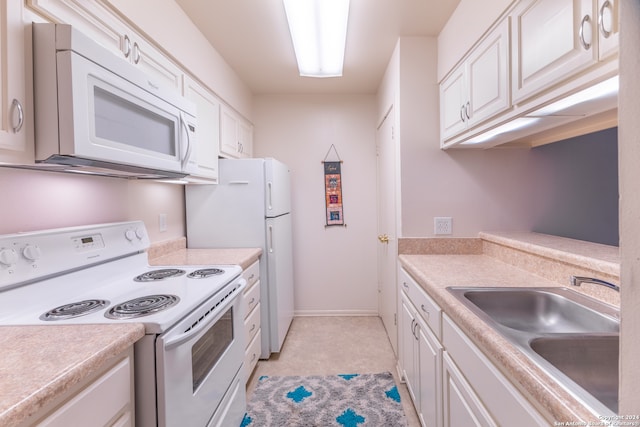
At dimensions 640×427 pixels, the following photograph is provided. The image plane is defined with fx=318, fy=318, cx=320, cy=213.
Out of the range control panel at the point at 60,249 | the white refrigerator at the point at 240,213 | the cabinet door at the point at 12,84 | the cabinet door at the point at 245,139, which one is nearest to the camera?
the cabinet door at the point at 12,84

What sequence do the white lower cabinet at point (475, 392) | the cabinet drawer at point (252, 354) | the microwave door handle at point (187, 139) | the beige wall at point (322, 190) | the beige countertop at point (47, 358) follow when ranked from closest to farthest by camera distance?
the beige countertop at point (47, 358) → the white lower cabinet at point (475, 392) → the microwave door handle at point (187, 139) → the cabinet drawer at point (252, 354) → the beige wall at point (322, 190)

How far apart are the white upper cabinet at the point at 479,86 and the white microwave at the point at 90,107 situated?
60.4 inches

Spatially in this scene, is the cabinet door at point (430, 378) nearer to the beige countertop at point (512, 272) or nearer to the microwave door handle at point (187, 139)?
the beige countertop at point (512, 272)

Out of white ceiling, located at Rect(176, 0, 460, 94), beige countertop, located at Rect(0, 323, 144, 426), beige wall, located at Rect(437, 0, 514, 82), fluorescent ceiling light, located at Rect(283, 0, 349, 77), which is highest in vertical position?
white ceiling, located at Rect(176, 0, 460, 94)

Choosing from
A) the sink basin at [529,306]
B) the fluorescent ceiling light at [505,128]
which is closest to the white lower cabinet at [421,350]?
the sink basin at [529,306]

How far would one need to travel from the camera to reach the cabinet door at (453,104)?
1826 millimetres

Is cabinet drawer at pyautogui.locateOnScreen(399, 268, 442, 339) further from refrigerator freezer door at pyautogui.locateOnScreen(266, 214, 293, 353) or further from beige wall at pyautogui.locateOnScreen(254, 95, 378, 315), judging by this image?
beige wall at pyautogui.locateOnScreen(254, 95, 378, 315)

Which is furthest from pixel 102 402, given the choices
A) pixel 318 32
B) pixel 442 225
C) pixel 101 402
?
pixel 318 32

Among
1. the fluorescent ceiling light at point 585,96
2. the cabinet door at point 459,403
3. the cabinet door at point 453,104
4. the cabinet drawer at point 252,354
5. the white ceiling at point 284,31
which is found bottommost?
the cabinet drawer at point 252,354

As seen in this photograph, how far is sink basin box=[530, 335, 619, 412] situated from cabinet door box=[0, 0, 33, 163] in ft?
5.21

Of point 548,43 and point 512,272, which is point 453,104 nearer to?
point 548,43

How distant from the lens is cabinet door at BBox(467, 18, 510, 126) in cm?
140

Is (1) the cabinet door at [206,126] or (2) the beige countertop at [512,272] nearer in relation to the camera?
(2) the beige countertop at [512,272]

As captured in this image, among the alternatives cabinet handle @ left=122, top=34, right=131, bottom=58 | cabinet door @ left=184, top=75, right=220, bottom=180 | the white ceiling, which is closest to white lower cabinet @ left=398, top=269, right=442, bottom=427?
cabinet door @ left=184, top=75, right=220, bottom=180
